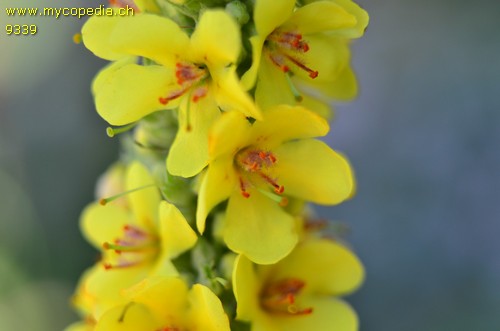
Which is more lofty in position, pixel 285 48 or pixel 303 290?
pixel 285 48

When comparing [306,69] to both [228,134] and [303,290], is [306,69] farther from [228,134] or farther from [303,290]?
[303,290]

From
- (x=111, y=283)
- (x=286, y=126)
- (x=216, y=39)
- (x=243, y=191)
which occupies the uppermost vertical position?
(x=216, y=39)

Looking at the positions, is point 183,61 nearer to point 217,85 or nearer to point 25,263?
point 217,85

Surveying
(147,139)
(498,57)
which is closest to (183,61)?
(147,139)

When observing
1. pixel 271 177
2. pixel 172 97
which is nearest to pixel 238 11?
pixel 172 97

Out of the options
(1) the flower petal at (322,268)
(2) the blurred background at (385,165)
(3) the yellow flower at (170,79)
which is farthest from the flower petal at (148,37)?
(2) the blurred background at (385,165)

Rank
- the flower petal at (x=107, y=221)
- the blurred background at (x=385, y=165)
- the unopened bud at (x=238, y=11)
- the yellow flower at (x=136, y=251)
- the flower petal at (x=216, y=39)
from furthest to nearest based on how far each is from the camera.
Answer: the blurred background at (x=385, y=165) < the flower petal at (x=107, y=221) < the yellow flower at (x=136, y=251) < the unopened bud at (x=238, y=11) < the flower petal at (x=216, y=39)

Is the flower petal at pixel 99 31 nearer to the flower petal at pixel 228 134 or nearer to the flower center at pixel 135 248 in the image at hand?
the flower petal at pixel 228 134
